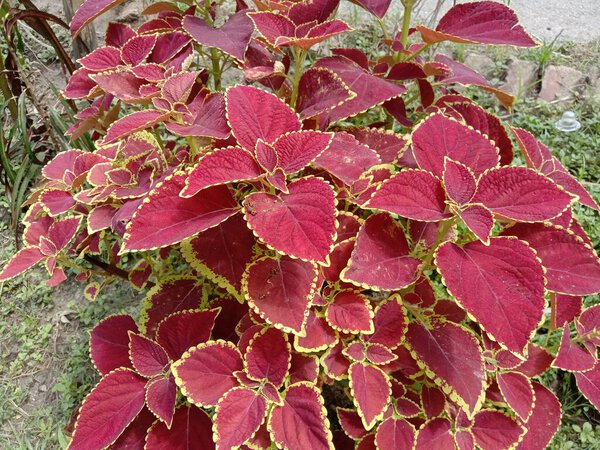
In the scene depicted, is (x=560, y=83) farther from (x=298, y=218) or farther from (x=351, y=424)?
(x=298, y=218)

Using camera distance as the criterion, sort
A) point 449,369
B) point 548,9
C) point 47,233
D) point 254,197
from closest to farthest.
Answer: point 254,197 → point 449,369 → point 47,233 → point 548,9

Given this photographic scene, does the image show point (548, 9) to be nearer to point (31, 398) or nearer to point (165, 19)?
point (165, 19)

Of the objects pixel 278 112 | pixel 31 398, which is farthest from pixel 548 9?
pixel 31 398

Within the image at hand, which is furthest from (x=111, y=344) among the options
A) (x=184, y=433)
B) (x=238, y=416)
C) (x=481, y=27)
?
(x=481, y=27)

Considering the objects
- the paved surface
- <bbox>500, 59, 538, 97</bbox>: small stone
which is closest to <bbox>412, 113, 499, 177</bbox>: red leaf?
<bbox>500, 59, 538, 97</bbox>: small stone

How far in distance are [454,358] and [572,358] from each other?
301 millimetres

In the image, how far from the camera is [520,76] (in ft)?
7.92

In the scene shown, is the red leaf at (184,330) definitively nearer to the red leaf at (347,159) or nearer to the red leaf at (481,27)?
the red leaf at (347,159)

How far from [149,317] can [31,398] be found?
68 centimetres

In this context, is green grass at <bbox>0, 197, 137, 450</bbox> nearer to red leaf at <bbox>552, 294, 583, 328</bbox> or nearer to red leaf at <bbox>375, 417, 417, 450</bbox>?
red leaf at <bbox>375, 417, 417, 450</bbox>

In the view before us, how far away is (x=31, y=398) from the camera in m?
1.62

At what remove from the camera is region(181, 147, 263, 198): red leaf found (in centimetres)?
Result: 85

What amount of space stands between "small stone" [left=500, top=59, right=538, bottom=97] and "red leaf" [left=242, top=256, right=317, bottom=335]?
1834 mm

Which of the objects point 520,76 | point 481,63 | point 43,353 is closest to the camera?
point 43,353
